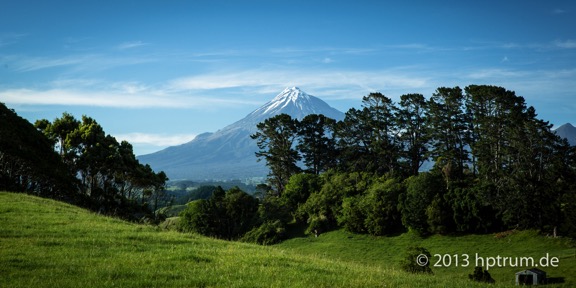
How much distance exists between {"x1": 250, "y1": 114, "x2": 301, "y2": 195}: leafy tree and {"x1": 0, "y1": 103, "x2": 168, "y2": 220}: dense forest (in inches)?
1390

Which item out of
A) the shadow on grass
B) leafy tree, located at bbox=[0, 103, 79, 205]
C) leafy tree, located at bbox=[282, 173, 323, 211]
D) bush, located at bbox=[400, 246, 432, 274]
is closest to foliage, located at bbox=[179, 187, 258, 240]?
leafy tree, located at bbox=[282, 173, 323, 211]

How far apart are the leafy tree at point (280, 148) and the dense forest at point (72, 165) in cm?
3531

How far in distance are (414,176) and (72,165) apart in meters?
53.9

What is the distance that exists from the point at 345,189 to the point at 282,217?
14.5 meters

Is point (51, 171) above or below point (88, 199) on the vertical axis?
above

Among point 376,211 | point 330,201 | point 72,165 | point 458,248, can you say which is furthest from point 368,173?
point 72,165

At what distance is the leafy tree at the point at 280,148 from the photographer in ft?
329

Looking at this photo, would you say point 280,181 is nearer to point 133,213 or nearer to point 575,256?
point 133,213

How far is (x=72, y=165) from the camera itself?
56125 mm

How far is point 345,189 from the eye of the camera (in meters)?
84.4

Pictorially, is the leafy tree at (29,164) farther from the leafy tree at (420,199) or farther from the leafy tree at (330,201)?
the leafy tree at (420,199)

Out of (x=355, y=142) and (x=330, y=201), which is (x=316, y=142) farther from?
(x=330, y=201)

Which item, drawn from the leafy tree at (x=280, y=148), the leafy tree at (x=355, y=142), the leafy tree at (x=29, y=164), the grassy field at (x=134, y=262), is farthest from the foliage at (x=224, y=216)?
the grassy field at (x=134, y=262)

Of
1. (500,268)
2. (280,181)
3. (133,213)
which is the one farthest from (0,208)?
(280,181)
